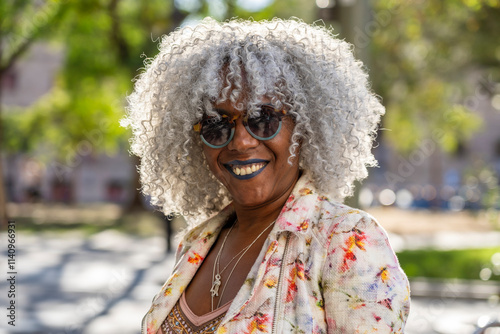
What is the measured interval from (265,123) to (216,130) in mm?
187

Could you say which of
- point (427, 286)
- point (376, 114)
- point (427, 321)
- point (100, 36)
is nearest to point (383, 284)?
point (376, 114)

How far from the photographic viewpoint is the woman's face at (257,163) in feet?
7.51

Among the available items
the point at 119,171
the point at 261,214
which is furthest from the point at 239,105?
the point at 119,171

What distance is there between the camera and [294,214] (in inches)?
84.0

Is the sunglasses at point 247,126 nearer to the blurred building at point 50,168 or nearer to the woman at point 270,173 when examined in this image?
the woman at point 270,173

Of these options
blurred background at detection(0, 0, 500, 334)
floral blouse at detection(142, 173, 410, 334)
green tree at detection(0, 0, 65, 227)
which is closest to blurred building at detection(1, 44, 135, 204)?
blurred background at detection(0, 0, 500, 334)

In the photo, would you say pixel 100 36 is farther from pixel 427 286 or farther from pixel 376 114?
pixel 376 114

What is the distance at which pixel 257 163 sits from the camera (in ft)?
7.52

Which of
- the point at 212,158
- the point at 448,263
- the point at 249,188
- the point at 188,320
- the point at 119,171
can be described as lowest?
the point at 448,263

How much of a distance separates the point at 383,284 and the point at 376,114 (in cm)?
91

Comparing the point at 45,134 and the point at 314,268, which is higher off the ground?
the point at 45,134

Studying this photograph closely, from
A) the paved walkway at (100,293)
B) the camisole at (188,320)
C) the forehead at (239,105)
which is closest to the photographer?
the camisole at (188,320)

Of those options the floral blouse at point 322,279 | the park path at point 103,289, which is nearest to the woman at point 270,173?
the floral blouse at point 322,279

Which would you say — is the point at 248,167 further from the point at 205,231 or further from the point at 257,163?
the point at 205,231
